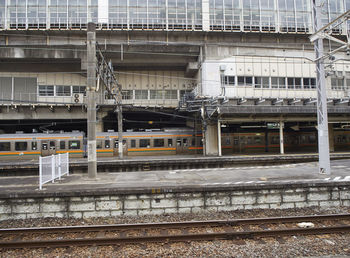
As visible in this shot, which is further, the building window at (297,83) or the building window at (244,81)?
the building window at (297,83)

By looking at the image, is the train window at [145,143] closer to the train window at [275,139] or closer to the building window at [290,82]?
the train window at [275,139]

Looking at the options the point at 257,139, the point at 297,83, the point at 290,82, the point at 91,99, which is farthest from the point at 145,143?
the point at 297,83

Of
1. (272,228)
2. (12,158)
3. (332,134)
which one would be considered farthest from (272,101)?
(12,158)

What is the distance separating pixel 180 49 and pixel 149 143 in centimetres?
1240

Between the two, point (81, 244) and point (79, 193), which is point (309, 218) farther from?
point (79, 193)

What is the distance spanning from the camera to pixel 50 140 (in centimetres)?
2417

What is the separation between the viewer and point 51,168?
10.5m

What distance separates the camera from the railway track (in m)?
6.10

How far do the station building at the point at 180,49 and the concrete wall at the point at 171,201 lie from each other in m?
16.7

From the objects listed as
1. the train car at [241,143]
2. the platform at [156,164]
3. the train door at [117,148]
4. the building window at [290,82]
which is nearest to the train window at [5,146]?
the platform at [156,164]

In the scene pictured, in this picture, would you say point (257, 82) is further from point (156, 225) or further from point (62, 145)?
point (156, 225)

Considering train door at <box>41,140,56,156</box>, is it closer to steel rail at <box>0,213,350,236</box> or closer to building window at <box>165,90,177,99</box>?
building window at <box>165,90,177,99</box>

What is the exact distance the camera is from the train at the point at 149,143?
23.9 metres

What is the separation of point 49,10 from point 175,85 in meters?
17.7
